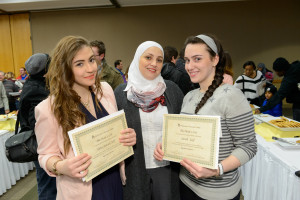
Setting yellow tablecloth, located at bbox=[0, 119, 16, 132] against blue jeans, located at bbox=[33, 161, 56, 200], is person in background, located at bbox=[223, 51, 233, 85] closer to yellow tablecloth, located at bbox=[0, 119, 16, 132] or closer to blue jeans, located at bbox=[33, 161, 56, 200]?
blue jeans, located at bbox=[33, 161, 56, 200]

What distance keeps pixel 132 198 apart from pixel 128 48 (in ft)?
25.8

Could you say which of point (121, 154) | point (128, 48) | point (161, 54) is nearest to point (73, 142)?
point (121, 154)

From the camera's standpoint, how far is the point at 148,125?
149 cm

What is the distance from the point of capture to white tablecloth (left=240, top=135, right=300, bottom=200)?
162cm

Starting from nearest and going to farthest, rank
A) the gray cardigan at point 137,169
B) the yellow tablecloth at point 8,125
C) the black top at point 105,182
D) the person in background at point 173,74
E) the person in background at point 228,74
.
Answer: the black top at point 105,182 < the gray cardigan at point 137,169 < the person in background at point 228,74 < the person in background at point 173,74 < the yellow tablecloth at point 8,125

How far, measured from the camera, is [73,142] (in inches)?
38.2

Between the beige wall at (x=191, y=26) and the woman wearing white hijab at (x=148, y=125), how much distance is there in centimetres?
734

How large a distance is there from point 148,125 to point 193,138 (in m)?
0.47

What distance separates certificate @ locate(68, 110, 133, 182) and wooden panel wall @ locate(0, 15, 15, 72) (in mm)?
9887

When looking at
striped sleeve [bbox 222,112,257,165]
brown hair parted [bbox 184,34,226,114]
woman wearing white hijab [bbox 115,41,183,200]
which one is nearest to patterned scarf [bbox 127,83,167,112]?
woman wearing white hijab [bbox 115,41,183,200]

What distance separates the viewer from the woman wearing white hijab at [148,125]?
1442mm

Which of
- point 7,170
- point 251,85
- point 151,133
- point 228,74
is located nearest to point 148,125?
point 151,133

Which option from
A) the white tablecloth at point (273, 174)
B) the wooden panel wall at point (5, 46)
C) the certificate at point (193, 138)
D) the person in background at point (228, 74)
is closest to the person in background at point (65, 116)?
the certificate at point (193, 138)

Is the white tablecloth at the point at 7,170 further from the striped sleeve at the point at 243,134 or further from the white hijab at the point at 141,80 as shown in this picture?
the striped sleeve at the point at 243,134
